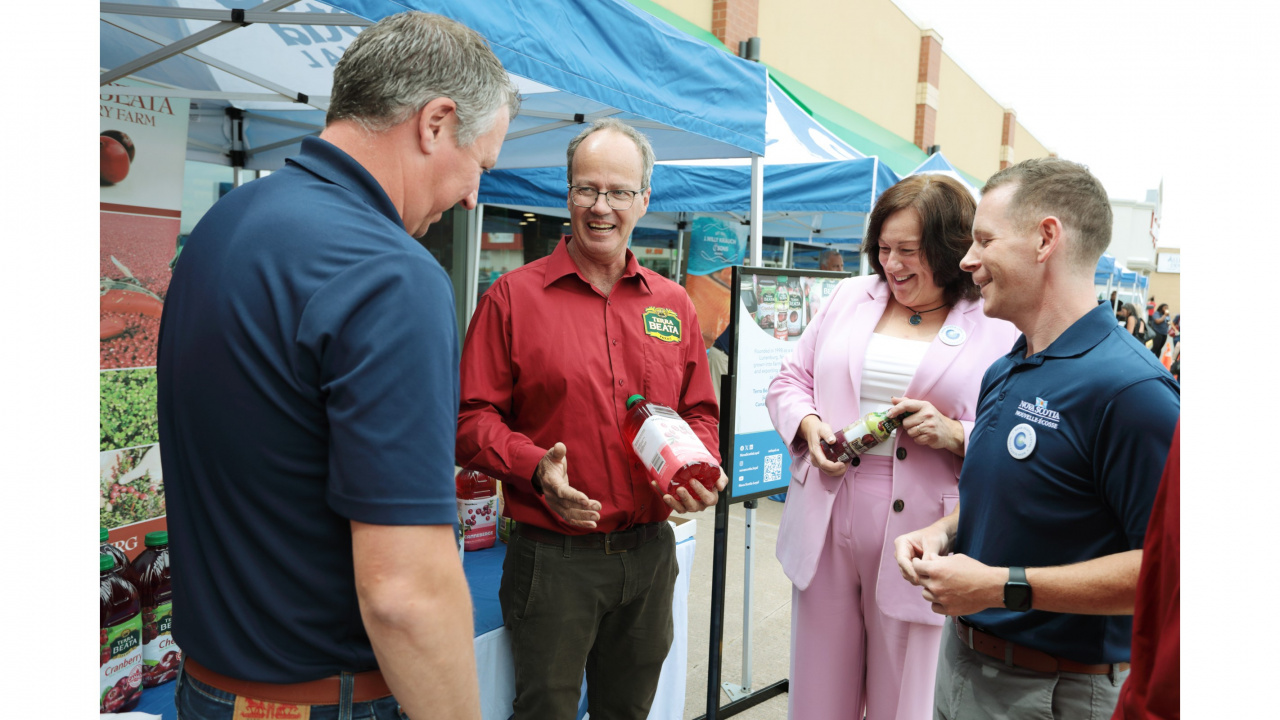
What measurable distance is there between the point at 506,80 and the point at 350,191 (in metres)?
0.33

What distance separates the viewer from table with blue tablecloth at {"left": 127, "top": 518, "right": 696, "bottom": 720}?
2033 mm

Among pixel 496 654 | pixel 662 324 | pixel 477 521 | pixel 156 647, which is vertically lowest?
pixel 496 654

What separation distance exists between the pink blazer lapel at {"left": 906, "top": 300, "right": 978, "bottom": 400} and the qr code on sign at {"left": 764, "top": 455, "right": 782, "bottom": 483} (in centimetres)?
103

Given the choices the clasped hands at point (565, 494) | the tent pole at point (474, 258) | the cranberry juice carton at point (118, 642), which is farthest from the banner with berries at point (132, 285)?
the tent pole at point (474, 258)

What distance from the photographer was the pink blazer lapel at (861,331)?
226 centimetres

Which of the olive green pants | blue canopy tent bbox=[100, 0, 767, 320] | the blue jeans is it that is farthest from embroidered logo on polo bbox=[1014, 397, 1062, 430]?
blue canopy tent bbox=[100, 0, 767, 320]

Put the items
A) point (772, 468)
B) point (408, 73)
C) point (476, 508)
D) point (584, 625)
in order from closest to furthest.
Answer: point (408, 73) < point (584, 625) < point (476, 508) < point (772, 468)

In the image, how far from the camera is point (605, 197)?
2.12 metres

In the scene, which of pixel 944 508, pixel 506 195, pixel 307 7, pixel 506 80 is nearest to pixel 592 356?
pixel 506 80

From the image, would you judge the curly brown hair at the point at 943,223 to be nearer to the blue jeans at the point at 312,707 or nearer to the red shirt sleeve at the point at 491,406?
the red shirt sleeve at the point at 491,406

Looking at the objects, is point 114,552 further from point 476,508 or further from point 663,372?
point 663,372

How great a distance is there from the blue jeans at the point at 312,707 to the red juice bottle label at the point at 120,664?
0.73 meters

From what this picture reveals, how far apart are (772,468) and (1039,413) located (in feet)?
5.52

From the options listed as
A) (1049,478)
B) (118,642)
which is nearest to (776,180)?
Answer: (1049,478)
